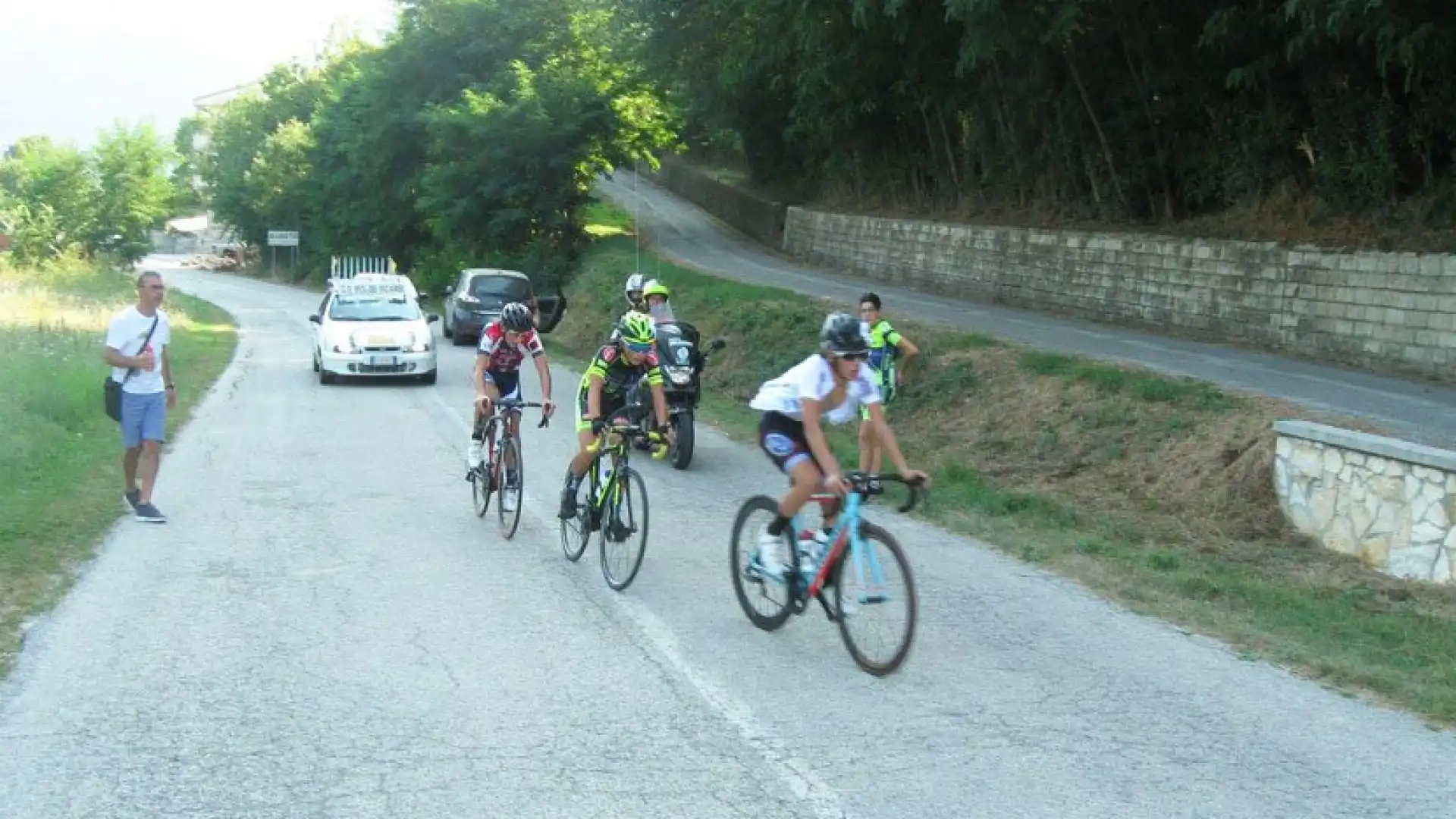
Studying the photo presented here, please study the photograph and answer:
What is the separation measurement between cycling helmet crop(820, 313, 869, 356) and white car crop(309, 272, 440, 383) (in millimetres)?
16459

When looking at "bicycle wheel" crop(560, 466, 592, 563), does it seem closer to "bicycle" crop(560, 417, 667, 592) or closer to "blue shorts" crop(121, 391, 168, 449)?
"bicycle" crop(560, 417, 667, 592)

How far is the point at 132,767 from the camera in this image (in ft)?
17.8

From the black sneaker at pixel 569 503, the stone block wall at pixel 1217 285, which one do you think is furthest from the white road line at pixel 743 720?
the stone block wall at pixel 1217 285

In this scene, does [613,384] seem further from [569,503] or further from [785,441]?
[785,441]

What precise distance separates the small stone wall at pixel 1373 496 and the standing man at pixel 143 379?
847 centimetres

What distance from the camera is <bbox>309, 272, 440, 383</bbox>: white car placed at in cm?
2250

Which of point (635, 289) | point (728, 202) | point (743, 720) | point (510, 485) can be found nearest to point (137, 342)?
point (510, 485)

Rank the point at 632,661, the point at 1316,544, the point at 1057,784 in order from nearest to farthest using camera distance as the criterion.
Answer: the point at 1057,784 → the point at 632,661 → the point at 1316,544

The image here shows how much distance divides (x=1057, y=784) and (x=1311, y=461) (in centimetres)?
647

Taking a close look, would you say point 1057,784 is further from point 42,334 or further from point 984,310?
point 42,334

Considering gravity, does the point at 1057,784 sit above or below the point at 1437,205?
below

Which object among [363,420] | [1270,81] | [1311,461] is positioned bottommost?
[363,420]

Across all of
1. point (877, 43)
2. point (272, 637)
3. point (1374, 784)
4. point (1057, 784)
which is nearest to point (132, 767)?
point (272, 637)

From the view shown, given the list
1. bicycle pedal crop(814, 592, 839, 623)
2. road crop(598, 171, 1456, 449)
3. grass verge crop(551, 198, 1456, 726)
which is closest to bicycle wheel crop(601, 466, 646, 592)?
bicycle pedal crop(814, 592, 839, 623)
